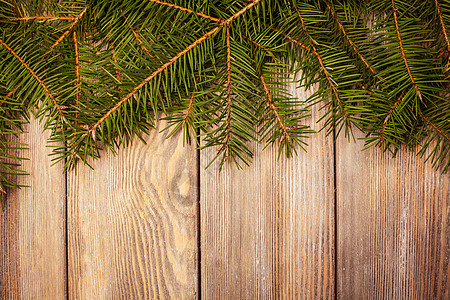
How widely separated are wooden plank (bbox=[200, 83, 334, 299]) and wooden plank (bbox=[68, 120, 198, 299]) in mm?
27

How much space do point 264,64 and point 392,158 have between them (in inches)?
8.8

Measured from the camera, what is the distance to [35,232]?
434mm

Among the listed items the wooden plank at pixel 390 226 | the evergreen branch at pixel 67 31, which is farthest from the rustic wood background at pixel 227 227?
the evergreen branch at pixel 67 31

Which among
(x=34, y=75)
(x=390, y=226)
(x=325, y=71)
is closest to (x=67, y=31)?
(x=34, y=75)

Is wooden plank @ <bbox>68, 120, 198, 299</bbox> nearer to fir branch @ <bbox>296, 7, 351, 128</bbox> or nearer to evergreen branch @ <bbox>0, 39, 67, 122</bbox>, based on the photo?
evergreen branch @ <bbox>0, 39, 67, 122</bbox>

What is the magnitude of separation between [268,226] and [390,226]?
0.17 metres

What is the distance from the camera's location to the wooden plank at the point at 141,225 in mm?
424

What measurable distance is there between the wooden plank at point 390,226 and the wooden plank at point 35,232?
0.41 metres

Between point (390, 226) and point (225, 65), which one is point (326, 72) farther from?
point (390, 226)

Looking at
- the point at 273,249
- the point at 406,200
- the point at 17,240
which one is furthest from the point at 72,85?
the point at 406,200

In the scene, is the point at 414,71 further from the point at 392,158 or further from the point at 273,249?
the point at 273,249

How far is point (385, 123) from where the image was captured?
373 millimetres

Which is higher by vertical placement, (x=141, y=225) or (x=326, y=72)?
(x=326, y=72)

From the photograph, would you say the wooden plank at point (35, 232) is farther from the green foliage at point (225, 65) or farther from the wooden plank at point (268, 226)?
the wooden plank at point (268, 226)
